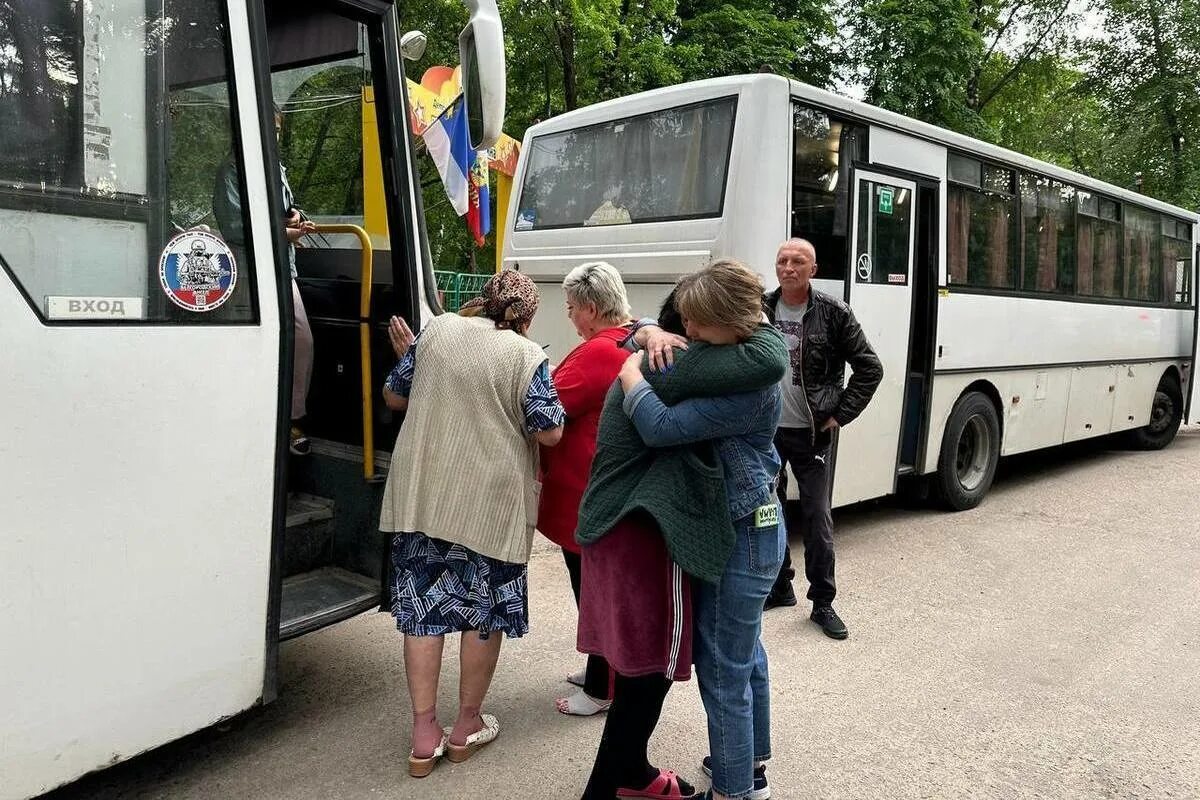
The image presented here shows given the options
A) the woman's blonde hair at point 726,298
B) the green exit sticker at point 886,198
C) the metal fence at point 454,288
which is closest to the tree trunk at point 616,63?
the metal fence at point 454,288

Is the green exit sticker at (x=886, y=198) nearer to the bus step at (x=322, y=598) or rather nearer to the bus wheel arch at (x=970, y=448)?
the bus wheel arch at (x=970, y=448)

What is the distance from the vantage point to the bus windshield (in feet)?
19.1

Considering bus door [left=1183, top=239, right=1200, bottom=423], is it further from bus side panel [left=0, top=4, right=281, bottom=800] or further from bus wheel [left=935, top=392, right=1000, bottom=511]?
bus side panel [left=0, top=4, right=281, bottom=800]

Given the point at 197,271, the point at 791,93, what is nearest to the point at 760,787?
the point at 197,271

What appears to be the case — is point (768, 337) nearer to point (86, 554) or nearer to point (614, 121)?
point (86, 554)

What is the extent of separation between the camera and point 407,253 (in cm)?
356

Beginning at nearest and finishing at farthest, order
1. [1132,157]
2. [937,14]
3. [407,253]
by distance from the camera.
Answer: [407,253] → [937,14] → [1132,157]

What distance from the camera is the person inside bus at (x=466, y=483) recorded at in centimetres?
310

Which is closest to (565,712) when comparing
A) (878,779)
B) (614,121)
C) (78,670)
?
(878,779)

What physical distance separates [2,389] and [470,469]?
4.40 ft

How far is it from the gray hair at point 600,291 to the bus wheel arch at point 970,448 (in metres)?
4.43

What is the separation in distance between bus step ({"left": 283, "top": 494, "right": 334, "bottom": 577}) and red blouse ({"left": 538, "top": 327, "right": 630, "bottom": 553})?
965 mm

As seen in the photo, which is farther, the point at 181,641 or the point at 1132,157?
the point at 1132,157

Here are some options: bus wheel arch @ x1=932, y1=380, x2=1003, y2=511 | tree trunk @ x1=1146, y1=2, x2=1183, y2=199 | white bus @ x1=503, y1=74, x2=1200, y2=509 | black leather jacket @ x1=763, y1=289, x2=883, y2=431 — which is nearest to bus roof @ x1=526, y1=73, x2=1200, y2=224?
white bus @ x1=503, y1=74, x2=1200, y2=509
